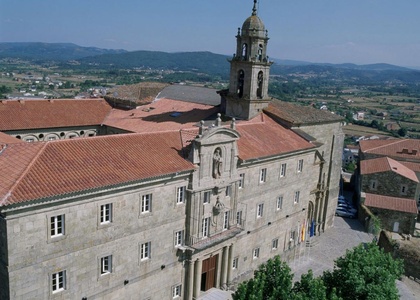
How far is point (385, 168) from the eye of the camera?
60.1m

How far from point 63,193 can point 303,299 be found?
47.9 ft

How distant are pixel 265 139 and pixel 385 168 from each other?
99.4 ft

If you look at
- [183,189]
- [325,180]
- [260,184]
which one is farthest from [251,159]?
[325,180]

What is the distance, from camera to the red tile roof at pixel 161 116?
45.4 metres

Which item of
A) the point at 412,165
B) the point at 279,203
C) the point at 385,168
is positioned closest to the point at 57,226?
the point at 279,203

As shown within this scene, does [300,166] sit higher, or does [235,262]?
[300,166]

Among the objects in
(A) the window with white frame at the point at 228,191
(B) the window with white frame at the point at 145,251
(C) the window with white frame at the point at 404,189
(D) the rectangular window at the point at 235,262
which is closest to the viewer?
(B) the window with white frame at the point at 145,251

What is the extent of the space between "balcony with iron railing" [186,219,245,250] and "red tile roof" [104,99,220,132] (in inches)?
516

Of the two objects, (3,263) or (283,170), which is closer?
(3,263)

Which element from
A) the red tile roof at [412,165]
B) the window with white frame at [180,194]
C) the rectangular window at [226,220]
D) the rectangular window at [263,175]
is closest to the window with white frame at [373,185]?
the red tile roof at [412,165]

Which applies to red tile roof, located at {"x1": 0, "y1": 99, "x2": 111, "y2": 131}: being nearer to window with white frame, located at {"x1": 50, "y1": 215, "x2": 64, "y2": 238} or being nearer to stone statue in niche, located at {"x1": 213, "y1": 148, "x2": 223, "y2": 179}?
stone statue in niche, located at {"x1": 213, "y1": 148, "x2": 223, "y2": 179}

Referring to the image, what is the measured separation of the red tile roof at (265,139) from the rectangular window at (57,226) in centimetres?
1514

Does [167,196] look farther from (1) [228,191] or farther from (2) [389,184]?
(2) [389,184]

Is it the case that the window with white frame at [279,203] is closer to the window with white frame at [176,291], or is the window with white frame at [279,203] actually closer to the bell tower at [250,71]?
the bell tower at [250,71]
